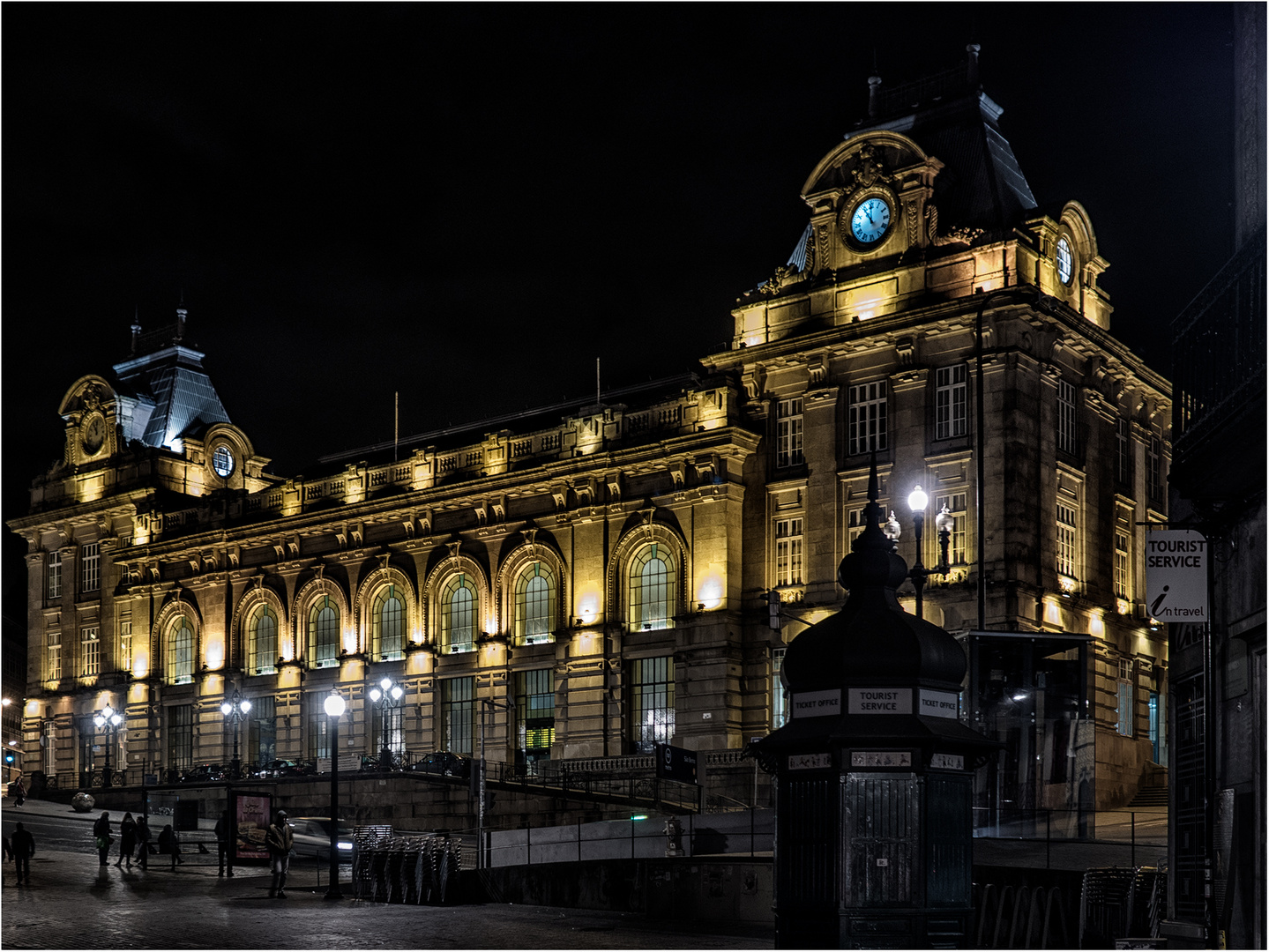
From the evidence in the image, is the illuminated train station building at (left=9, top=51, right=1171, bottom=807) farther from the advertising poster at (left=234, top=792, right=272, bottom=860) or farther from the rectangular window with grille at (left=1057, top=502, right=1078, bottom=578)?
the advertising poster at (left=234, top=792, right=272, bottom=860)

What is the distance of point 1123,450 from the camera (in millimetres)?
Answer: 63219

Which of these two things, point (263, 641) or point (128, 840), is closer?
point (128, 840)

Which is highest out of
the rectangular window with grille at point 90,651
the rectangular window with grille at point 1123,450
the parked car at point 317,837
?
the rectangular window with grille at point 1123,450

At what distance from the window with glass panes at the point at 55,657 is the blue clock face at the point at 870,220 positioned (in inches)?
1922

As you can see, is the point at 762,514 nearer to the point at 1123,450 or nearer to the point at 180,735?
the point at 1123,450

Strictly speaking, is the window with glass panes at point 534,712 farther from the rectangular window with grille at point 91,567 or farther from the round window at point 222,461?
the rectangular window with grille at point 91,567

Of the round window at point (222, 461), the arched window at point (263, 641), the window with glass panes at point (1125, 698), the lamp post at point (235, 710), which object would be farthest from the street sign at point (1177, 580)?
the round window at point (222, 461)

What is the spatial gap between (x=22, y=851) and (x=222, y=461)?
53424mm

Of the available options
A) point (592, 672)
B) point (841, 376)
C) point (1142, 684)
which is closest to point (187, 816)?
point (592, 672)

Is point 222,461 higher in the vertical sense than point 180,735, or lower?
higher

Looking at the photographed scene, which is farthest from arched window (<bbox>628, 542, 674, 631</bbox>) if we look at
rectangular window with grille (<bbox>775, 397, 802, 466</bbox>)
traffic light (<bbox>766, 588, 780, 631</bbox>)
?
traffic light (<bbox>766, 588, 780, 631</bbox>)

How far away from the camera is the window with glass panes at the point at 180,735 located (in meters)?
80.4

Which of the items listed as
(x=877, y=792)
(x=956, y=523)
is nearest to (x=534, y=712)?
(x=956, y=523)

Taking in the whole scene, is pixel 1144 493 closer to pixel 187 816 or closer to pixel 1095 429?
pixel 1095 429
